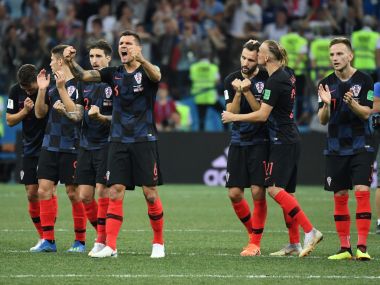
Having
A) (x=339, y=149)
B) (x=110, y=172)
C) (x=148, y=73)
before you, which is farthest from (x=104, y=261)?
(x=339, y=149)

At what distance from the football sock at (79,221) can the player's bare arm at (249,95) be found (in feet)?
7.43

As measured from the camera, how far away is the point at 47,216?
11.9 metres

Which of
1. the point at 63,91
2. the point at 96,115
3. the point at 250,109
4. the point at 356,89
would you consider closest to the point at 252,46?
the point at 250,109

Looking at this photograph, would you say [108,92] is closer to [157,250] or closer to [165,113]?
[157,250]

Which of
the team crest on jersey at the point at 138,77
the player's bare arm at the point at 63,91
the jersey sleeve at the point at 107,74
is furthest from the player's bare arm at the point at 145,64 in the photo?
the player's bare arm at the point at 63,91

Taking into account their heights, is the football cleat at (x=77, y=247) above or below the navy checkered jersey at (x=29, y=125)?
below

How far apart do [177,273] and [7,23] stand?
18.0 m

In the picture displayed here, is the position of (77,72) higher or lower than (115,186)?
higher

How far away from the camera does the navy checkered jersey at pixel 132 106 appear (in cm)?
1104

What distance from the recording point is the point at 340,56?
436 inches

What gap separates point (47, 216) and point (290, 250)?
8.75 ft

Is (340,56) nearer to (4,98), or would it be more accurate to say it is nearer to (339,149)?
(339,149)

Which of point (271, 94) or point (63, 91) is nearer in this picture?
point (271, 94)

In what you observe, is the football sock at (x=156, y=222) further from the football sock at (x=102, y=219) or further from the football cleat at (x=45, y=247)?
the football cleat at (x=45, y=247)
